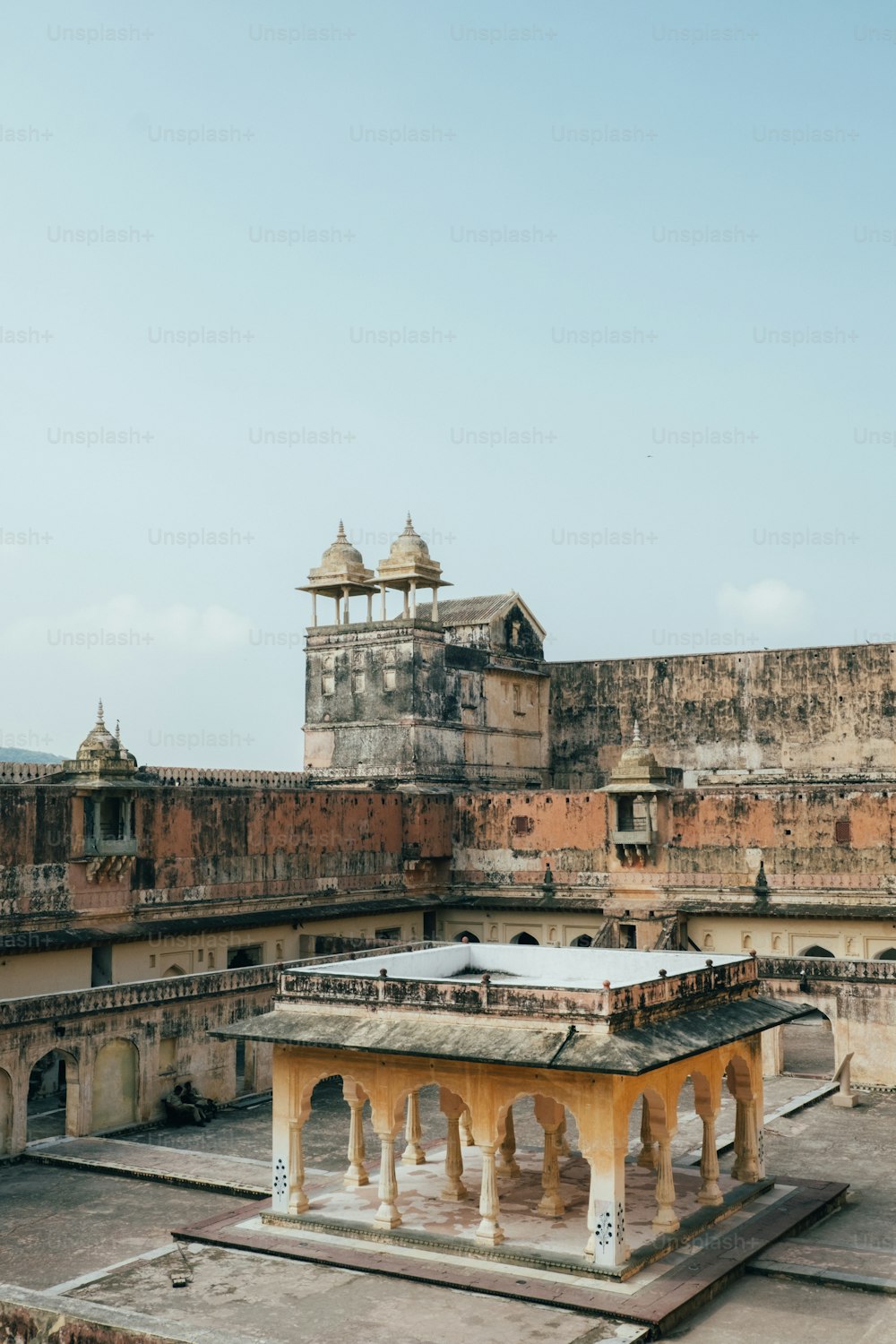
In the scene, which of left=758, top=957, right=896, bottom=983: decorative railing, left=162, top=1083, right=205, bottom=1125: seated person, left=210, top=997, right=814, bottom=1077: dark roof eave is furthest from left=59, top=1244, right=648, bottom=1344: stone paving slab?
left=758, top=957, right=896, bottom=983: decorative railing

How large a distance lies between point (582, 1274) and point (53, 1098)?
47.9ft

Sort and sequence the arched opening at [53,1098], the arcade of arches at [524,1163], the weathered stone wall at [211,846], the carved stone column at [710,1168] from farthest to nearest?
the weathered stone wall at [211,846] → the arched opening at [53,1098] → the carved stone column at [710,1168] → the arcade of arches at [524,1163]

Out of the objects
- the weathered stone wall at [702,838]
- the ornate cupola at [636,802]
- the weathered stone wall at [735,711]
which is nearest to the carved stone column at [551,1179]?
the weathered stone wall at [702,838]

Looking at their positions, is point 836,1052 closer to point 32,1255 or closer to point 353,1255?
point 353,1255

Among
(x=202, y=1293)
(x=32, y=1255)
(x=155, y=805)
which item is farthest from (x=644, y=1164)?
(x=155, y=805)

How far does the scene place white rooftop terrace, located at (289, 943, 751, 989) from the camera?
1906 centimetres

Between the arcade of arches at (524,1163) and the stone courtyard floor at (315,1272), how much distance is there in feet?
3.15

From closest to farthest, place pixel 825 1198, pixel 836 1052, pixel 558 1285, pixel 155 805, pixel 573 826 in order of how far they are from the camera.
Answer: pixel 558 1285
pixel 825 1198
pixel 836 1052
pixel 155 805
pixel 573 826

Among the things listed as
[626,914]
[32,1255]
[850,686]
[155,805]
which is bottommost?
[32,1255]

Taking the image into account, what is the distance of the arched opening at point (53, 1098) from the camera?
23.3 metres

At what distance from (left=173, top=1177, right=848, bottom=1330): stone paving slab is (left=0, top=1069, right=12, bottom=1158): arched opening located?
561 centimetres

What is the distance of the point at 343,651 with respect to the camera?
42.1 meters

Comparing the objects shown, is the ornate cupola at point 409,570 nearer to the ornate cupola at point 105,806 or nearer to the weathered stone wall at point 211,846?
the weathered stone wall at point 211,846

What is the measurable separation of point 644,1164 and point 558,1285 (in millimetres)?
4542
